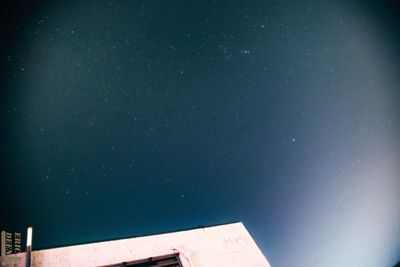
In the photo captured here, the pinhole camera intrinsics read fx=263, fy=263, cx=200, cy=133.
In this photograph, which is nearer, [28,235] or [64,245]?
[28,235]

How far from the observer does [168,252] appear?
15.5ft

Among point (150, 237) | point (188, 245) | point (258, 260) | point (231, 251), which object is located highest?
point (150, 237)

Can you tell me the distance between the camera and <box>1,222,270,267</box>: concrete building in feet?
13.5

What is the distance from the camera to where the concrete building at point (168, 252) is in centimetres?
410

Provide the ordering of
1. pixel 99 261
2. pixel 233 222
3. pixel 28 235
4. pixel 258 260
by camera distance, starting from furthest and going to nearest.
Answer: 1. pixel 233 222
2. pixel 258 260
3. pixel 99 261
4. pixel 28 235

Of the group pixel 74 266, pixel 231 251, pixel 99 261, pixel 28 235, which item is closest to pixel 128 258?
pixel 99 261

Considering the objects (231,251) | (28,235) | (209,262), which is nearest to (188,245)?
(209,262)

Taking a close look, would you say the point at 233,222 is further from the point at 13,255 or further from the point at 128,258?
the point at 13,255

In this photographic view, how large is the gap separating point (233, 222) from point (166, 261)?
6.25 feet

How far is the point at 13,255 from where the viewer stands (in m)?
3.85

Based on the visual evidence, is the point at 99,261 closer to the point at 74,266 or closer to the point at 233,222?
the point at 74,266

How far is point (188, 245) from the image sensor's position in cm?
496

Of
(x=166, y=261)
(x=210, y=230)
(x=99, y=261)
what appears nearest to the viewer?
(x=99, y=261)

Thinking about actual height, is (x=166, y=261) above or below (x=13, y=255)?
below
